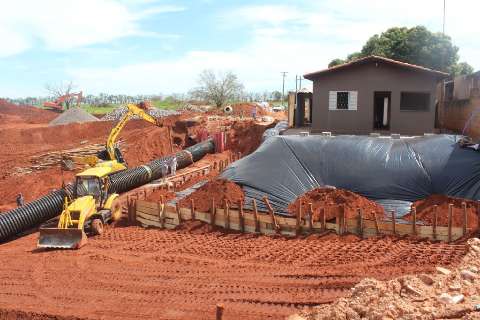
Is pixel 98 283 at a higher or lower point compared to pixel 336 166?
lower

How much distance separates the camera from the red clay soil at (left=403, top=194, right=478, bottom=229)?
1180cm

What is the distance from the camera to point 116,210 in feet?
52.2

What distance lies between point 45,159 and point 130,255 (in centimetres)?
1686

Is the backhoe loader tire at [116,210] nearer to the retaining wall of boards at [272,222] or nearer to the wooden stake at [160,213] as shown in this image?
the retaining wall of boards at [272,222]

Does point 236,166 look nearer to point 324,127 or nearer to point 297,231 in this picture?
point 297,231

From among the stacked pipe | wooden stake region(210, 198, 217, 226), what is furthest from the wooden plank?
the stacked pipe

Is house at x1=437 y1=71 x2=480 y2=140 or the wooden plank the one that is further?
house at x1=437 y1=71 x2=480 y2=140

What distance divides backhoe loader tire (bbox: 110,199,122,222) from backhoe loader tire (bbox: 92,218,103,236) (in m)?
1.15

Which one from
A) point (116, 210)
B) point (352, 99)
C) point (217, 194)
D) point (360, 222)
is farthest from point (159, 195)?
point (352, 99)

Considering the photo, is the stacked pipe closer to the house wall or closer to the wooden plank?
the wooden plank

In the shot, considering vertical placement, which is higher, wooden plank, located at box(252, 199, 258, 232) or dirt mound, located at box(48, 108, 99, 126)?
dirt mound, located at box(48, 108, 99, 126)

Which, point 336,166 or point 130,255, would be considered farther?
point 336,166

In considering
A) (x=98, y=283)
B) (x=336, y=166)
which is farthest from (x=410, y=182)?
(x=98, y=283)

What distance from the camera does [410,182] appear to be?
46.7 feet
